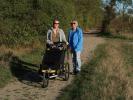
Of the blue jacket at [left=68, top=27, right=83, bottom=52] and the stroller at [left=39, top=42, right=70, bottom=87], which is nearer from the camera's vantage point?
the stroller at [left=39, top=42, right=70, bottom=87]

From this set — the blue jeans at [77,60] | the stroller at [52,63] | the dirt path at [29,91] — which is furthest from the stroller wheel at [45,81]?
the blue jeans at [77,60]

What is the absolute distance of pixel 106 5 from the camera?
182 feet

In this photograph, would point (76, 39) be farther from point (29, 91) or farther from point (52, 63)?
point (29, 91)

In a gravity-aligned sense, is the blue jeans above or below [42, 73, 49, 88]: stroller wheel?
above

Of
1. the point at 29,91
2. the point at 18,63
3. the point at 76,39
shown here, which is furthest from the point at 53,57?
Result: the point at 18,63

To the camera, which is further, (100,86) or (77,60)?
(77,60)

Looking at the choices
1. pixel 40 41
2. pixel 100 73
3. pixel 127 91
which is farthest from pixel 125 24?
pixel 127 91

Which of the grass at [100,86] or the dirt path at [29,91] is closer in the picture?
the grass at [100,86]

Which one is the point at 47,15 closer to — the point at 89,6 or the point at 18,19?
the point at 18,19

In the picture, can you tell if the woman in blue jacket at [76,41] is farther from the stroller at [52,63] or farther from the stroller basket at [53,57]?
the stroller basket at [53,57]

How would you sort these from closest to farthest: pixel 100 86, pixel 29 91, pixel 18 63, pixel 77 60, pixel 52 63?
pixel 100 86 → pixel 29 91 → pixel 52 63 → pixel 77 60 → pixel 18 63

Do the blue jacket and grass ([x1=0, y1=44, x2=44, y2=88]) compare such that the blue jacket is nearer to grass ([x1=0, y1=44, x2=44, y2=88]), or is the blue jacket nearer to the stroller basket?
the stroller basket

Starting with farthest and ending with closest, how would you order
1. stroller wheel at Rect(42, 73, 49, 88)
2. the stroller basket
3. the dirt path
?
1. the stroller basket
2. stroller wheel at Rect(42, 73, 49, 88)
3. the dirt path

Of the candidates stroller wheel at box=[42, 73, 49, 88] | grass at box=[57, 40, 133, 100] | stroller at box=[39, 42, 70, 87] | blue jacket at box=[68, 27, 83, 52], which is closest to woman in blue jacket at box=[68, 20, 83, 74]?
blue jacket at box=[68, 27, 83, 52]
